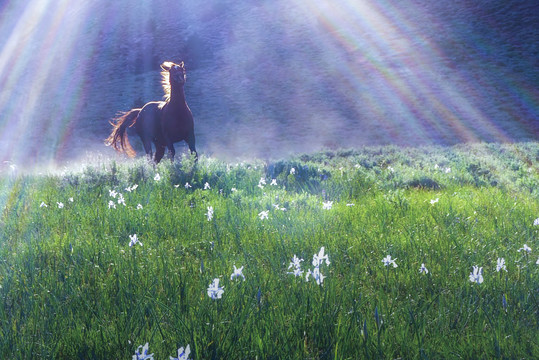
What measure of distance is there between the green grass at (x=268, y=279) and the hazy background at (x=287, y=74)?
18446mm

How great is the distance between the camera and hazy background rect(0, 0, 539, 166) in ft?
93.2

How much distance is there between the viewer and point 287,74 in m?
36.0

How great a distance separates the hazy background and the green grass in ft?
60.5

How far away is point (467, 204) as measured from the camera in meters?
5.67

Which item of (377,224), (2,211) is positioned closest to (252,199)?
(377,224)

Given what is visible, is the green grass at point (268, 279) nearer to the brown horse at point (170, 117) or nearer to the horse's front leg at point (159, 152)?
the brown horse at point (170, 117)

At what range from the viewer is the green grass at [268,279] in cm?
232

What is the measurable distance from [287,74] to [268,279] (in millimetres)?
34174

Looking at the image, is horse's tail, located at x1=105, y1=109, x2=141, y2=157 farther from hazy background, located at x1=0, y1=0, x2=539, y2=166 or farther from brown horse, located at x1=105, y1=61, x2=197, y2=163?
hazy background, located at x1=0, y1=0, x2=539, y2=166

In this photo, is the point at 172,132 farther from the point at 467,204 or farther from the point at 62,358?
the point at 62,358

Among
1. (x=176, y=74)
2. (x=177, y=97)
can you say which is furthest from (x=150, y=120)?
(x=176, y=74)

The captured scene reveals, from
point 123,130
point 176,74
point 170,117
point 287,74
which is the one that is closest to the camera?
point 176,74

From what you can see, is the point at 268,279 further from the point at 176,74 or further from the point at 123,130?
the point at 123,130

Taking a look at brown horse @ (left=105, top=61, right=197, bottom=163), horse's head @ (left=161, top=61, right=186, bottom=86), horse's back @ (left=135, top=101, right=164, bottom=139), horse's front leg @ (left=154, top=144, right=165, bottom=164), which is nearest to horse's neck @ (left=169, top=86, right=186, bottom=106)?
brown horse @ (left=105, top=61, right=197, bottom=163)
